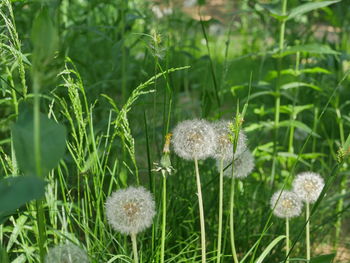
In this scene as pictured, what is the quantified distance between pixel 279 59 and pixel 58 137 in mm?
1394

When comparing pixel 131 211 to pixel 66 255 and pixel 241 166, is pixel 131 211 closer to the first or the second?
Answer: pixel 66 255

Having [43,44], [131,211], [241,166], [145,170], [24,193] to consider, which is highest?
[43,44]

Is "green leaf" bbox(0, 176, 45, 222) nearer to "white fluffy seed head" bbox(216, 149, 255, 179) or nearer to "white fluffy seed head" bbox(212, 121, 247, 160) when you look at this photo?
"white fluffy seed head" bbox(212, 121, 247, 160)

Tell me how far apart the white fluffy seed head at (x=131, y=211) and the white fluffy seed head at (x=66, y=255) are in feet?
0.23

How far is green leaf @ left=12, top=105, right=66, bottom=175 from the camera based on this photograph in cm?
64

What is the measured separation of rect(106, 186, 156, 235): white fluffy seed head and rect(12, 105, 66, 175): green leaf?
0.34 m

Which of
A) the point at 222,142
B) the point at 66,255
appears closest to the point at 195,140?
the point at 222,142

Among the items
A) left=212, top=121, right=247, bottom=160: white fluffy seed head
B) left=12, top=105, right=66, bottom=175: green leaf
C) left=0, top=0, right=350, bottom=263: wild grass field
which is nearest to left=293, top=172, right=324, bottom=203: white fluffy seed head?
left=0, top=0, right=350, bottom=263: wild grass field

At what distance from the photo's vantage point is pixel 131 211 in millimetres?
1017

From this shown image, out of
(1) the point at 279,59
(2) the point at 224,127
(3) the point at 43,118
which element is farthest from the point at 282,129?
(3) the point at 43,118

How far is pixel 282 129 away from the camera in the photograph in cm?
285

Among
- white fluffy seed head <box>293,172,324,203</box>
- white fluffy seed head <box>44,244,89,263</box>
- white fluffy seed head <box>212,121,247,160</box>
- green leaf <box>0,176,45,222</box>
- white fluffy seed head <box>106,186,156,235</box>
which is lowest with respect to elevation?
white fluffy seed head <box>293,172,324,203</box>

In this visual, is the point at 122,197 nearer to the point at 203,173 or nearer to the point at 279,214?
the point at 279,214

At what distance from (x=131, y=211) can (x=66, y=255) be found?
5.1 inches
